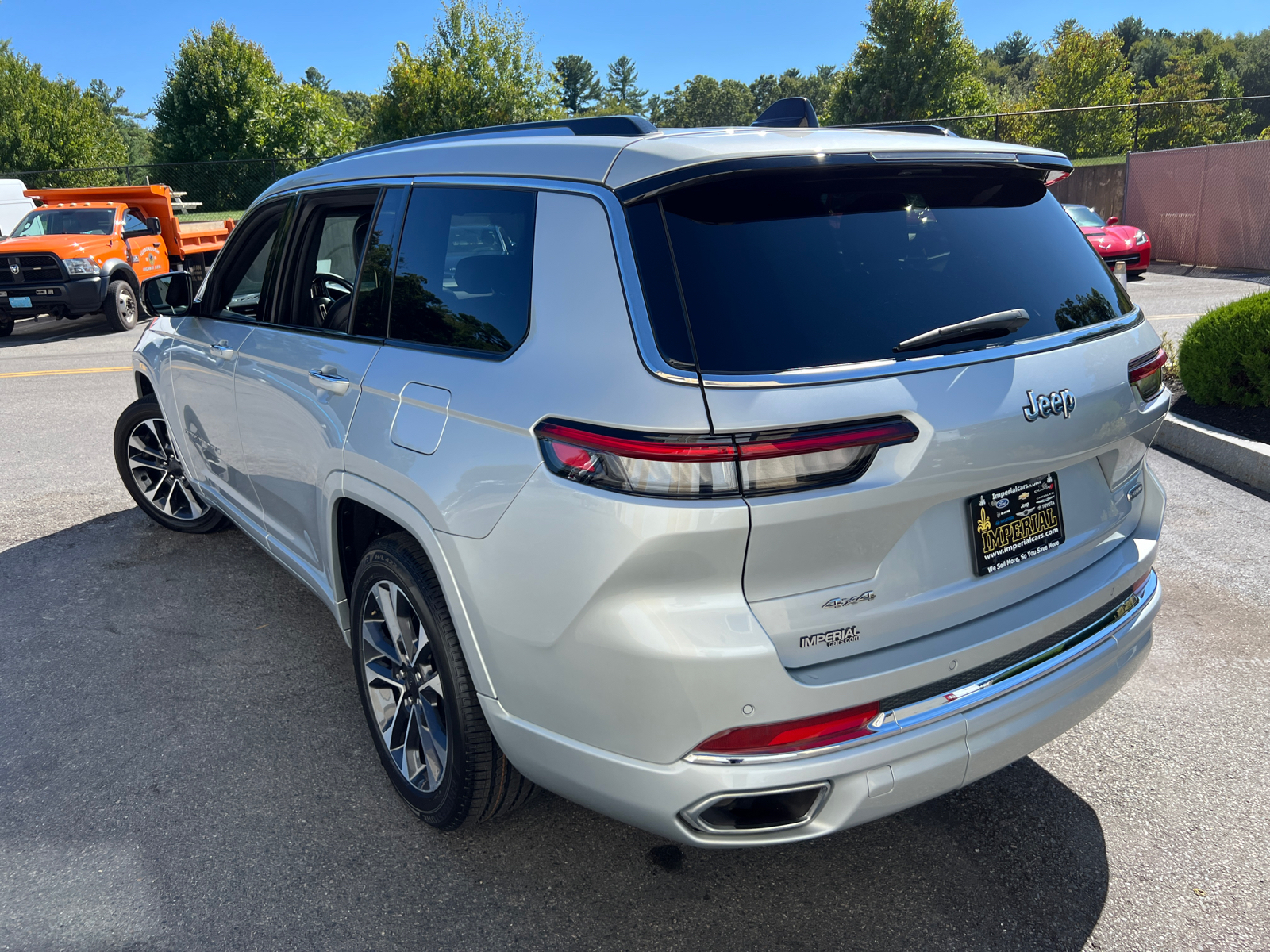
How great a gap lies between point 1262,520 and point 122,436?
636 cm

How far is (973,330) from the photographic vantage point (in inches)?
84.7

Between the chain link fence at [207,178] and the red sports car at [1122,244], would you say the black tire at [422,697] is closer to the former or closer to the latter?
the red sports car at [1122,244]

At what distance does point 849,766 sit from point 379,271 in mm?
2017

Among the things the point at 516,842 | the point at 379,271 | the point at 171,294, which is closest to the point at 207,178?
the point at 171,294

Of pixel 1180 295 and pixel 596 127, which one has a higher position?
pixel 596 127

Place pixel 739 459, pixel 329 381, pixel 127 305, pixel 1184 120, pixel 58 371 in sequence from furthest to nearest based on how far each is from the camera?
pixel 1184 120 < pixel 127 305 < pixel 58 371 < pixel 329 381 < pixel 739 459

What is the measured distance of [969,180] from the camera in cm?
246

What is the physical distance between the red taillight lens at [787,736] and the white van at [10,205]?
73.9ft

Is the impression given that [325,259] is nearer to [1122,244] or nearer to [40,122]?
Result: [1122,244]

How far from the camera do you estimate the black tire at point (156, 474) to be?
205 inches

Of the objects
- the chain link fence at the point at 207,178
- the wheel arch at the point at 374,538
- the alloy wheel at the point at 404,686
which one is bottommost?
the alloy wheel at the point at 404,686

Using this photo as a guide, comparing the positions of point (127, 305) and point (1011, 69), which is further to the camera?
point (1011, 69)

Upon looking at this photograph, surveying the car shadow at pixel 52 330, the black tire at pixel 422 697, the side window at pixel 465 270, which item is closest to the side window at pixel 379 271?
the side window at pixel 465 270

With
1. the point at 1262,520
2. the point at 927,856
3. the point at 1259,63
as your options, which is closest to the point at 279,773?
the point at 927,856
